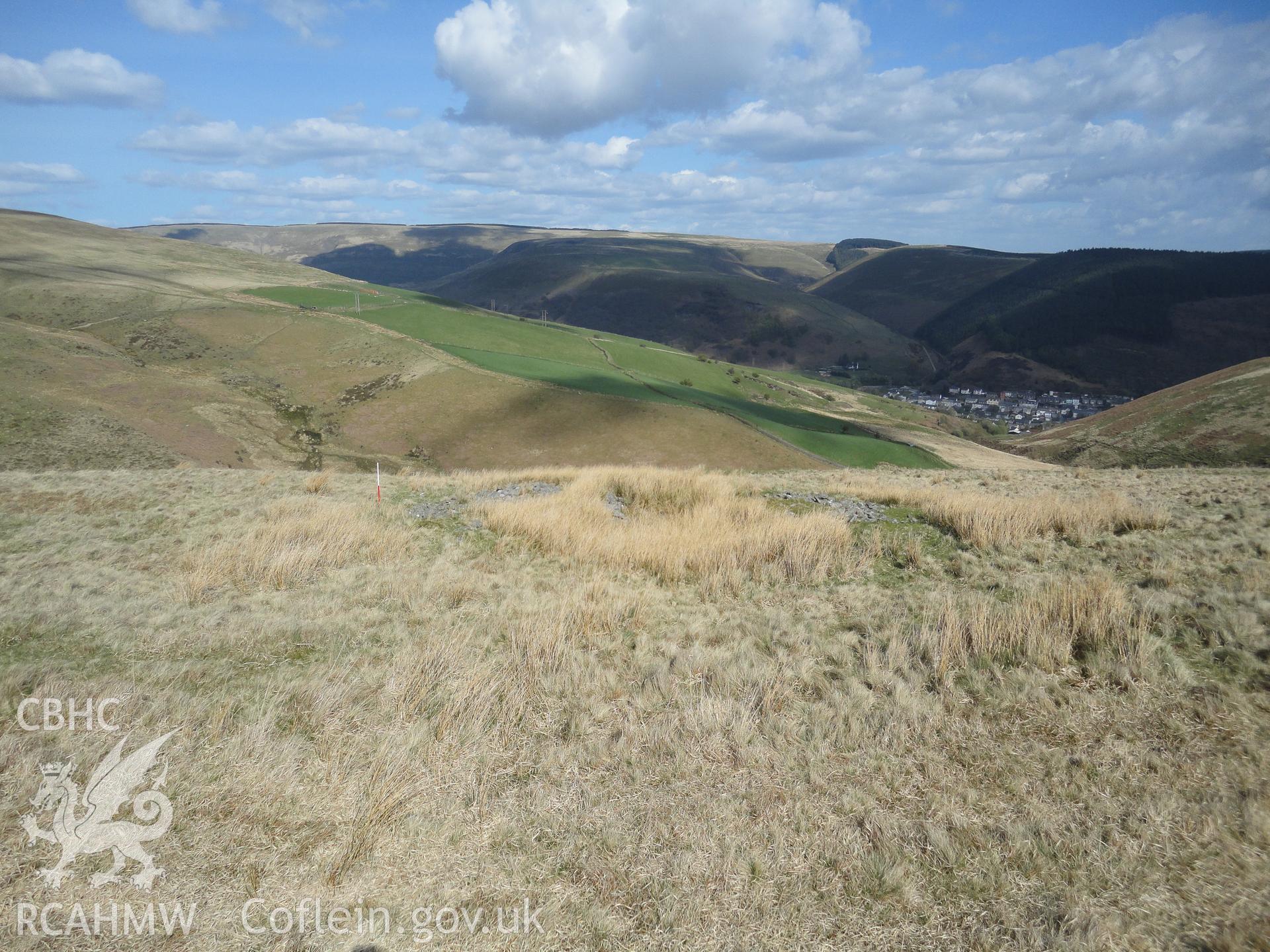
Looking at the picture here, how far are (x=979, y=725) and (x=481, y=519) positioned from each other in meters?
9.62

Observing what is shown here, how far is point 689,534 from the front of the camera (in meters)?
11.2

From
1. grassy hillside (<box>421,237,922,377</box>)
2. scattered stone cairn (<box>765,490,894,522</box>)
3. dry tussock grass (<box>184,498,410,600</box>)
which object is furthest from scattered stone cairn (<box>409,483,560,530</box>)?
grassy hillside (<box>421,237,922,377</box>)

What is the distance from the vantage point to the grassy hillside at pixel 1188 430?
172 feet

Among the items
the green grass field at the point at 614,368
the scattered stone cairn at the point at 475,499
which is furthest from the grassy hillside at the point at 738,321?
the scattered stone cairn at the point at 475,499

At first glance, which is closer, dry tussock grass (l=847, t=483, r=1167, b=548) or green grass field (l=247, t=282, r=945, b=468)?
dry tussock grass (l=847, t=483, r=1167, b=548)

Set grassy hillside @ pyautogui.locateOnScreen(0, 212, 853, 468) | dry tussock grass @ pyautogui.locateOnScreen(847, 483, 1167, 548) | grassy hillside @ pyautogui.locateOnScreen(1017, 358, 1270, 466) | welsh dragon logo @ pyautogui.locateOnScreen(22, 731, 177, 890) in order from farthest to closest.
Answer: grassy hillside @ pyautogui.locateOnScreen(1017, 358, 1270, 466) < grassy hillside @ pyautogui.locateOnScreen(0, 212, 853, 468) < dry tussock grass @ pyautogui.locateOnScreen(847, 483, 1167, 548) < welsh dragon logo @ pyautogui.locateOnScreen(22, 731, 177, 890)

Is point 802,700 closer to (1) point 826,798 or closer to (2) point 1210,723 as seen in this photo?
(1) point 826,798

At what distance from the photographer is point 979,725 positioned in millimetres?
5516

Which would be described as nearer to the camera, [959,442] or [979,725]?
[979,725]

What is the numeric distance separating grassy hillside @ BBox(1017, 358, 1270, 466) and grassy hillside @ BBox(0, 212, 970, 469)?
20333mm

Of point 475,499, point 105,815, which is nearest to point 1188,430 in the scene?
point 475,499

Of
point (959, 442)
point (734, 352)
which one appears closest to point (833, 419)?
point (959, 442)

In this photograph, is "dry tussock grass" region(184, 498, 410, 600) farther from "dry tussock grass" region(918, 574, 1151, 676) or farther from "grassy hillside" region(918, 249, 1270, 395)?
"grassy hillside" region(918, 249, 1270, 395)

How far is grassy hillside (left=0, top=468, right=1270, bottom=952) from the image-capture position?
3.88 metres
